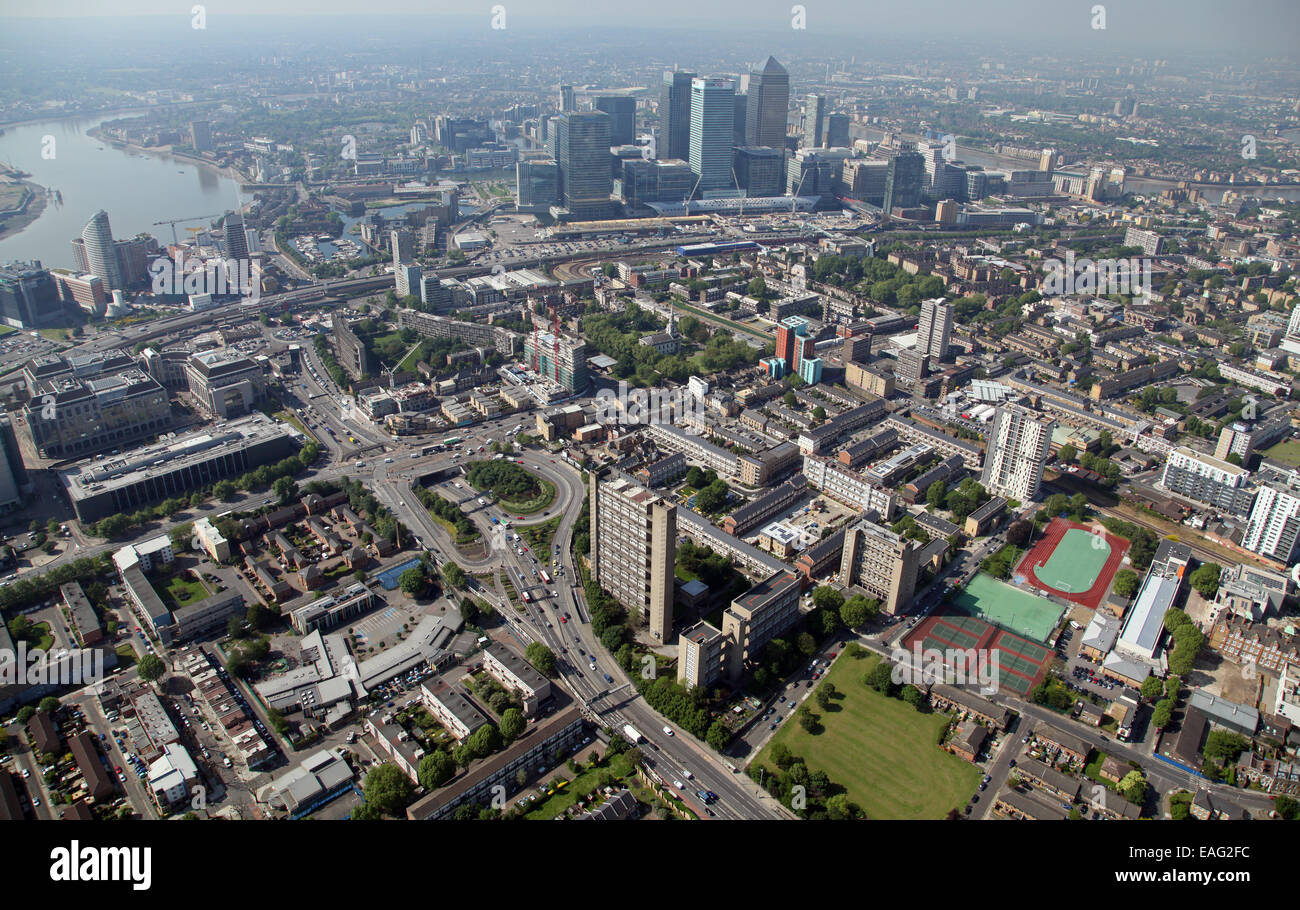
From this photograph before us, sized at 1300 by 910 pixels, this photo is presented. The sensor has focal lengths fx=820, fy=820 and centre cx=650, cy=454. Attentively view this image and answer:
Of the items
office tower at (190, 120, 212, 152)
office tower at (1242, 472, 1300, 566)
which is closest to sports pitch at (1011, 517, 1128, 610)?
office tower at (1242, 472, 1300, 566)

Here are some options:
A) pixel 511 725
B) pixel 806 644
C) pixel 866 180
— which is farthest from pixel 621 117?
pixel 511 725

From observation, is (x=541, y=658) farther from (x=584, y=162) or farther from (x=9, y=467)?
(x=584, y=162)

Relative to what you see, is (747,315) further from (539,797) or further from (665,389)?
(539,797)

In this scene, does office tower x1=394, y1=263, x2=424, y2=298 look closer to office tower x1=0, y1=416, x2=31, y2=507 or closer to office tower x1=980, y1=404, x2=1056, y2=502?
office tower x1=0, y1=416, x2=31, y2=507

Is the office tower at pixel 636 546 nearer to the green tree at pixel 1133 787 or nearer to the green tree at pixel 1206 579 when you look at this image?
the green tree at pixel 1133 787

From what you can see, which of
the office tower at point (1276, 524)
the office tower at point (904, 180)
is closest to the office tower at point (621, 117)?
the office tower at point (904, 180)
